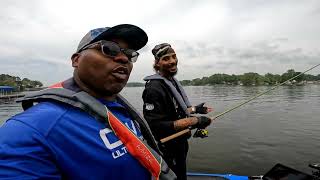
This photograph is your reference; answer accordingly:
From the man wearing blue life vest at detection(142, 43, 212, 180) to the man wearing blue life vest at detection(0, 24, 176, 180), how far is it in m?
1.66

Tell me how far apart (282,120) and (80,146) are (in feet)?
89.9

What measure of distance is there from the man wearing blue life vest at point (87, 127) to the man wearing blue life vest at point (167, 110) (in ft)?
5.45

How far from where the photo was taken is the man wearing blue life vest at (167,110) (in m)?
4.17

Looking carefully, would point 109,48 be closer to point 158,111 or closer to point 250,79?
point 158,111

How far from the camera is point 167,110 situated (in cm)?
429

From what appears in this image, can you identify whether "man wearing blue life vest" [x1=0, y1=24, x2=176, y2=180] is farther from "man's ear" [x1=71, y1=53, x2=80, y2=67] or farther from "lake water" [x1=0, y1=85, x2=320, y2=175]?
"lake water" [x1=0, y1=85, x2=320, y2=175]

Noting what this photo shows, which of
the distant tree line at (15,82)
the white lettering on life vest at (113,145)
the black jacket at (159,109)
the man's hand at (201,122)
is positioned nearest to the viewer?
the white lettering on life vest at (113,145)

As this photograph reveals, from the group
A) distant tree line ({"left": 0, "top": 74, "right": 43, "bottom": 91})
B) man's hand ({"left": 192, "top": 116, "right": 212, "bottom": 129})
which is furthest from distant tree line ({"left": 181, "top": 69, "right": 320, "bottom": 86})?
man's hand ({"left": 192, "top": 116, "right": 212, "bottom": 129})

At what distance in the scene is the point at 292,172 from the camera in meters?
5.63

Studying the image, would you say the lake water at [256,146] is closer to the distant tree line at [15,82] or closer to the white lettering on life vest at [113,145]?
the white lettering on life vest at [113,145]

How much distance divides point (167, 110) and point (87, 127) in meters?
2.73

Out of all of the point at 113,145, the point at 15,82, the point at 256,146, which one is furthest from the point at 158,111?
the point at 15,82

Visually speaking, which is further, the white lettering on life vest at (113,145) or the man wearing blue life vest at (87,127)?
the white lettering on life vest at (113,145)

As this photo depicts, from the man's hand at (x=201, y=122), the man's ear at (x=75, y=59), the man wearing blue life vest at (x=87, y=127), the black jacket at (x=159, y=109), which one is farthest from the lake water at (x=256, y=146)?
the man's ear at (x=75, y=59)
